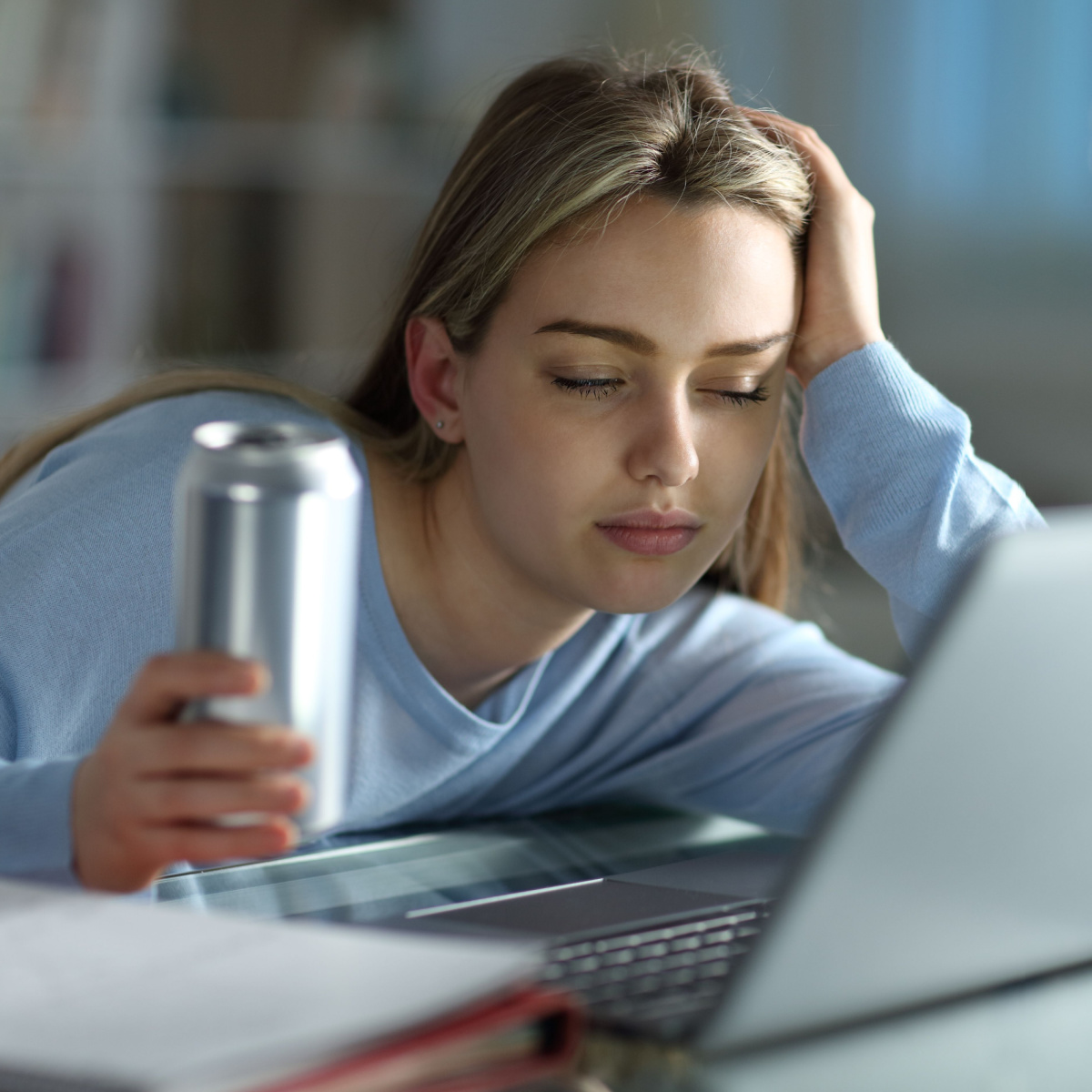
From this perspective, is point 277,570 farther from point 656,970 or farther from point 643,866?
point 643,866

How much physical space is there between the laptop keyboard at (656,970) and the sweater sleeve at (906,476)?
0.48 metres

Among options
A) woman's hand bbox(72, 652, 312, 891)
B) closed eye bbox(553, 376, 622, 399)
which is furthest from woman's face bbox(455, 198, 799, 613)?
woman's hand bbox(72, 652, 312, 891)

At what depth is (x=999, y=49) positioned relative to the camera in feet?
10.7

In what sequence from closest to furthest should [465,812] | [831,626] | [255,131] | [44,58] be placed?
[465,812]
[44,58]
[831,626]
[255,131]

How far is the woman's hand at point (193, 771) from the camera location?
54cm

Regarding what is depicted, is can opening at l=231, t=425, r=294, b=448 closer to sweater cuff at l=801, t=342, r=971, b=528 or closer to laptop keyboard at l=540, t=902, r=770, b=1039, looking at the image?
laptop keyboard at l=540, t=902, r=770, b=1039

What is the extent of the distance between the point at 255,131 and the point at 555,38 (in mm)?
832

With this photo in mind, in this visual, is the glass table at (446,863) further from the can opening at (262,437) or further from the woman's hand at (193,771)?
the can opening at (262,437)

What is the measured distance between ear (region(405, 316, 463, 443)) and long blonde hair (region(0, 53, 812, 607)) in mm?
12

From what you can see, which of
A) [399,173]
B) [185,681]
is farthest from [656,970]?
[399,173]

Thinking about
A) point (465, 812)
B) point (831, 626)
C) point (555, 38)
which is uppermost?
point (555, 38)

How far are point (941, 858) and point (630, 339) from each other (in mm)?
457

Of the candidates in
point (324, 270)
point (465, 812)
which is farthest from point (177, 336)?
point (465, 812)

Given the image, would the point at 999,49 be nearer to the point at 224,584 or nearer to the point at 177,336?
the point at 177,336
